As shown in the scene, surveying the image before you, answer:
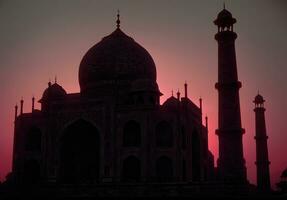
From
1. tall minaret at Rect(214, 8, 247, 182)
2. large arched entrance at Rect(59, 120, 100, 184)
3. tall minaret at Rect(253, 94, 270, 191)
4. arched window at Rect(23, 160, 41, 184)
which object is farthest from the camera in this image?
tall minaret at Rect(253, 94, 270, 191)

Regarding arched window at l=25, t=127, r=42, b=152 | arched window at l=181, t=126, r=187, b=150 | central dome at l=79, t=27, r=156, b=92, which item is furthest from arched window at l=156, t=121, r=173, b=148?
arched window at l=25, t=127, r=42, b=152

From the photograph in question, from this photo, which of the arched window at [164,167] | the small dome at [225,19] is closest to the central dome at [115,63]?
the arched window at [164,167]

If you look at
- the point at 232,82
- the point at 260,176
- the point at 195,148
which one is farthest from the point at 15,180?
the point at 260,176

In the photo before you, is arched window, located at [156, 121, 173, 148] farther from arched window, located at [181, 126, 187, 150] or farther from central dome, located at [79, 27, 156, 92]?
central dome, located at [79, 27, 156, 92]

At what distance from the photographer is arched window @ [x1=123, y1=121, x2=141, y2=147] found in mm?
22641

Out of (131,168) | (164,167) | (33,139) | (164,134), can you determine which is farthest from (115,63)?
(164,167)

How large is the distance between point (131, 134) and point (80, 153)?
10.4 ft

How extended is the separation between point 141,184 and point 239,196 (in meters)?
3.60

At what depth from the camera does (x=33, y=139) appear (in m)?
24.6

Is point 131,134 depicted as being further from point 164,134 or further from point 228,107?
point 228,107

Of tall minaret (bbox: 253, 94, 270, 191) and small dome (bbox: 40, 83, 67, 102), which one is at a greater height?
small dome (bbox: 40, 83, 67, 102)

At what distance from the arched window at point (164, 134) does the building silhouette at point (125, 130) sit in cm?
5

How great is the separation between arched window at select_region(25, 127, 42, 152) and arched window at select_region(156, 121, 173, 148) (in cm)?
600

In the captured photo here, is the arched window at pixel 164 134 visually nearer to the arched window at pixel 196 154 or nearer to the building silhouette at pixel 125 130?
the building silhouette at pixel 125 130
